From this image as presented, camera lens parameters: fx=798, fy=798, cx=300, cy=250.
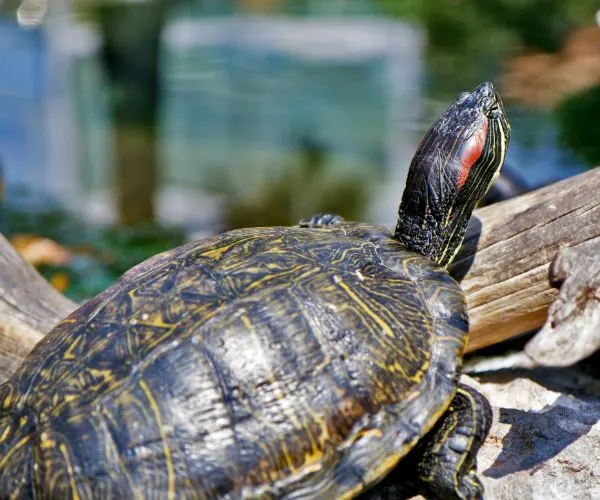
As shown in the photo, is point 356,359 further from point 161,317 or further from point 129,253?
point 129,253

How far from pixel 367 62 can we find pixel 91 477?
1216 centimetres

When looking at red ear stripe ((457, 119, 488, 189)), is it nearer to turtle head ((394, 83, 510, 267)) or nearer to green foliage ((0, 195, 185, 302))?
turtle head ((394, 83, 510, 267))

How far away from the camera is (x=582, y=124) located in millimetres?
8891

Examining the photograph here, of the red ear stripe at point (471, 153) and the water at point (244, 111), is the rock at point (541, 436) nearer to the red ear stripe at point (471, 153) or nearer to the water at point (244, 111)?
the red ear stripe at point (471, 153)

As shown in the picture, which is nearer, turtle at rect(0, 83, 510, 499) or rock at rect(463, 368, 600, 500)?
turtle at rect(0, 83, 510, 499)

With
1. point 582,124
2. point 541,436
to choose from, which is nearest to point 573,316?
point 541,436

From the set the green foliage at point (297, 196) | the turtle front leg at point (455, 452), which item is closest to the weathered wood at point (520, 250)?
the turtle front leg at point (455, 452)

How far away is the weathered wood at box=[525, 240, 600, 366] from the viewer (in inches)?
89.2

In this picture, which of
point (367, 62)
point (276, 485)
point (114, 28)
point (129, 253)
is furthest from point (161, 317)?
point (367, 62)

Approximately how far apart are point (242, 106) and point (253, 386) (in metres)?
11.1

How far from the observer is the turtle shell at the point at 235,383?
7.04 feet

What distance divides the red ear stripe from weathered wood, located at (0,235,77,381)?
1.64 m

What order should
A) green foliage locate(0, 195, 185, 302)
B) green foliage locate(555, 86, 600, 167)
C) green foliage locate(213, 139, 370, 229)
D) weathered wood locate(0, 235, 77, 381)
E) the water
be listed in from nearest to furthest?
weathered wood locate(0, 235, 77, 381) → green foliage locate(0, 195, 185, 302) → green foliage locate(213, 139, 370, 229) → green foliage locate(555, 86, 600, 167) → the water

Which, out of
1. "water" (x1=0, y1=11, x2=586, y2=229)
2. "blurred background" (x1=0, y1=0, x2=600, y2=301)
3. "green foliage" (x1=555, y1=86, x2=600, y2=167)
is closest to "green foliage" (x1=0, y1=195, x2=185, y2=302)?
"blurred background" (x1=0, y1=0, x2=600, y2=301)
